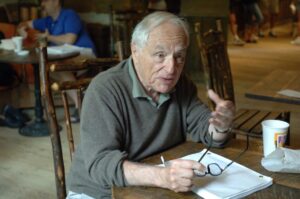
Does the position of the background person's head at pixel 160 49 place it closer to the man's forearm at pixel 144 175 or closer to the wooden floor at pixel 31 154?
the man's forearm at pixel 144 175

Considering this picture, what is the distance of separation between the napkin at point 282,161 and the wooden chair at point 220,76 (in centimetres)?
98

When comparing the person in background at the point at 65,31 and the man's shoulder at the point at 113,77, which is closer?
the man's shoulder at the point at 113,77

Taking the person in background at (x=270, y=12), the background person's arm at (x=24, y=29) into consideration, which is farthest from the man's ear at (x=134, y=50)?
the person in background at (x=270, y=12)

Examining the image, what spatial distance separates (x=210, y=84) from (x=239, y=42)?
5854 mm

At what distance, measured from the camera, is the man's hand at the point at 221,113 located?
1411 mm

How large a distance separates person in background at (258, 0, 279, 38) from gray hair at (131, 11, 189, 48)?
8118mm

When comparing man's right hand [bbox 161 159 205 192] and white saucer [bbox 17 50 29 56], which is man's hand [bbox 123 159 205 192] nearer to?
man's right hand [bbox 161 159 205 192]

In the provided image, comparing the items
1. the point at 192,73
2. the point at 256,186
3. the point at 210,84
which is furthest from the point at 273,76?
the point at 192,73

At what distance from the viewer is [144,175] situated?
1215mm

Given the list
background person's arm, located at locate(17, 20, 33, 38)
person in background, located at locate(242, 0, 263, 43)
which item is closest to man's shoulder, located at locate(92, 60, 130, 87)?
background person's arm, located at locate(17, 20, 33, 38)

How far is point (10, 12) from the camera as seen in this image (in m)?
5.39

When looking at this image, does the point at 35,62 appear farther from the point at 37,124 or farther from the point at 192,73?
the point at 192,73

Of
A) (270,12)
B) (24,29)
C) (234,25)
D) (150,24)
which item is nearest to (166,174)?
(150,24)

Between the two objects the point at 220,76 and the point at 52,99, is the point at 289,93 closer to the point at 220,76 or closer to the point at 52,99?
the point at 220,76
